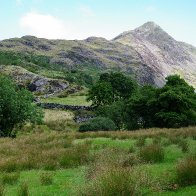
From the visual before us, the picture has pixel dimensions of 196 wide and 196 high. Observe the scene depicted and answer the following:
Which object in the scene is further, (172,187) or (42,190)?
(42,190)

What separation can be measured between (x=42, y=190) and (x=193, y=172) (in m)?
4.99

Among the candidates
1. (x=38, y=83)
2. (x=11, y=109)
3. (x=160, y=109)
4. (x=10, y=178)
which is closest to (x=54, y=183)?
(x=10, y=178)

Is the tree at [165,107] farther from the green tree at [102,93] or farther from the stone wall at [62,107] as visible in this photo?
the stone wall at [62,107]

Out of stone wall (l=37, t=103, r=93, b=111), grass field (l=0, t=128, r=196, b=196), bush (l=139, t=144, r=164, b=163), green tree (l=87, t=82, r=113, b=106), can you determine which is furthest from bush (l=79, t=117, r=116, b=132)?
stone wall (l=37, t=103, r=93, b=111)

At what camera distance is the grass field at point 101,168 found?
11188 mm

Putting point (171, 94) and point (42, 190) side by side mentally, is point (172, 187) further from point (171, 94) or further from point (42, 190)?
point (171, 94)

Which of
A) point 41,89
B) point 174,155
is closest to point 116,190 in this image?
point 174,155

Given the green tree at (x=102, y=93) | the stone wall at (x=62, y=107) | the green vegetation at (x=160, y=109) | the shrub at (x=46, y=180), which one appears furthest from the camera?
the stone wall at (x=62, y=107)

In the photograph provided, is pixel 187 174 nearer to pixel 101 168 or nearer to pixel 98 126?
pixel 101 168

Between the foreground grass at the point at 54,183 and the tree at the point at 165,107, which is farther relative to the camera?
the tree at the point at 165,107

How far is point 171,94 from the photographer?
4647 cm

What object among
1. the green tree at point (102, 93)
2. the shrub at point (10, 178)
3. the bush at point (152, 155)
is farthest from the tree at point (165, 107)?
the shrub at point (10, 178)

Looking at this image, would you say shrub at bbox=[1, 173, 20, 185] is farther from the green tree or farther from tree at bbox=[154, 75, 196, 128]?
the green tree

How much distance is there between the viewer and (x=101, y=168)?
12875mm
